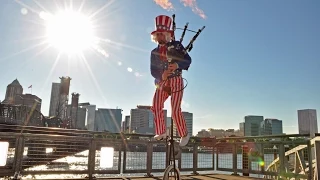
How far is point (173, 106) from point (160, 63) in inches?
23.8

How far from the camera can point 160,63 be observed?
11.5 ft

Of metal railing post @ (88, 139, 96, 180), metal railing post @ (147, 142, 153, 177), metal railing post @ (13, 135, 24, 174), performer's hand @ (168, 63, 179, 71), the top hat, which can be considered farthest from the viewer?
metal railing post @ (147, 142, 153, 177)

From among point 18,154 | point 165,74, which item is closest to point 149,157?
point 18,154

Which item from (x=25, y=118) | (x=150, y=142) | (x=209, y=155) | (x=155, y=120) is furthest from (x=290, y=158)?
(x=25, y=118)

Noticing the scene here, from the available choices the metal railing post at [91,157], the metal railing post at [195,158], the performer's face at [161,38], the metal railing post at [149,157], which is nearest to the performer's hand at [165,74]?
the performer's face at [161,38]

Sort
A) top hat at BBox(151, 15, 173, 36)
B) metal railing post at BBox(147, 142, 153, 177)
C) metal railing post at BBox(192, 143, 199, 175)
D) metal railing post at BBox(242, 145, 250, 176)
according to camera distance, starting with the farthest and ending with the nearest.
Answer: metal railing post at BBox(192, 143, 199, 175), metal railing post at BBox(242, 145, 250, 176), metal railing post at BBox(147, 142, 153, 177), top hat at BBox(151, 15, 173, 36)

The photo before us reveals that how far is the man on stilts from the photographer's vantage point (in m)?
3.38

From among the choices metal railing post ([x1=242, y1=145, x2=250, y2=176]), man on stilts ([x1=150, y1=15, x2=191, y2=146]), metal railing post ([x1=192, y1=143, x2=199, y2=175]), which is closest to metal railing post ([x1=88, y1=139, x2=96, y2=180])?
metal railing post ([x1=192, y1=143, x2=199, y2=175])

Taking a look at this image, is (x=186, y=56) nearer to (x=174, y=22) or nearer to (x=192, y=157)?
(x=174, y=22)

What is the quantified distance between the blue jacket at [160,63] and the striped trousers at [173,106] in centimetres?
14

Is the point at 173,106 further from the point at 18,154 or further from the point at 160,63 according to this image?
the point at 18,154

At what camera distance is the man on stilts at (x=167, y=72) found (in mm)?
3377

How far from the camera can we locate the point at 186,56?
11.2 feet

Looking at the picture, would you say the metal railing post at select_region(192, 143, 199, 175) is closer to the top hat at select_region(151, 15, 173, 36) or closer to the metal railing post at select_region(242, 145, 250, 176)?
the metal railing post at select_region(242, 145, 250, 176)
